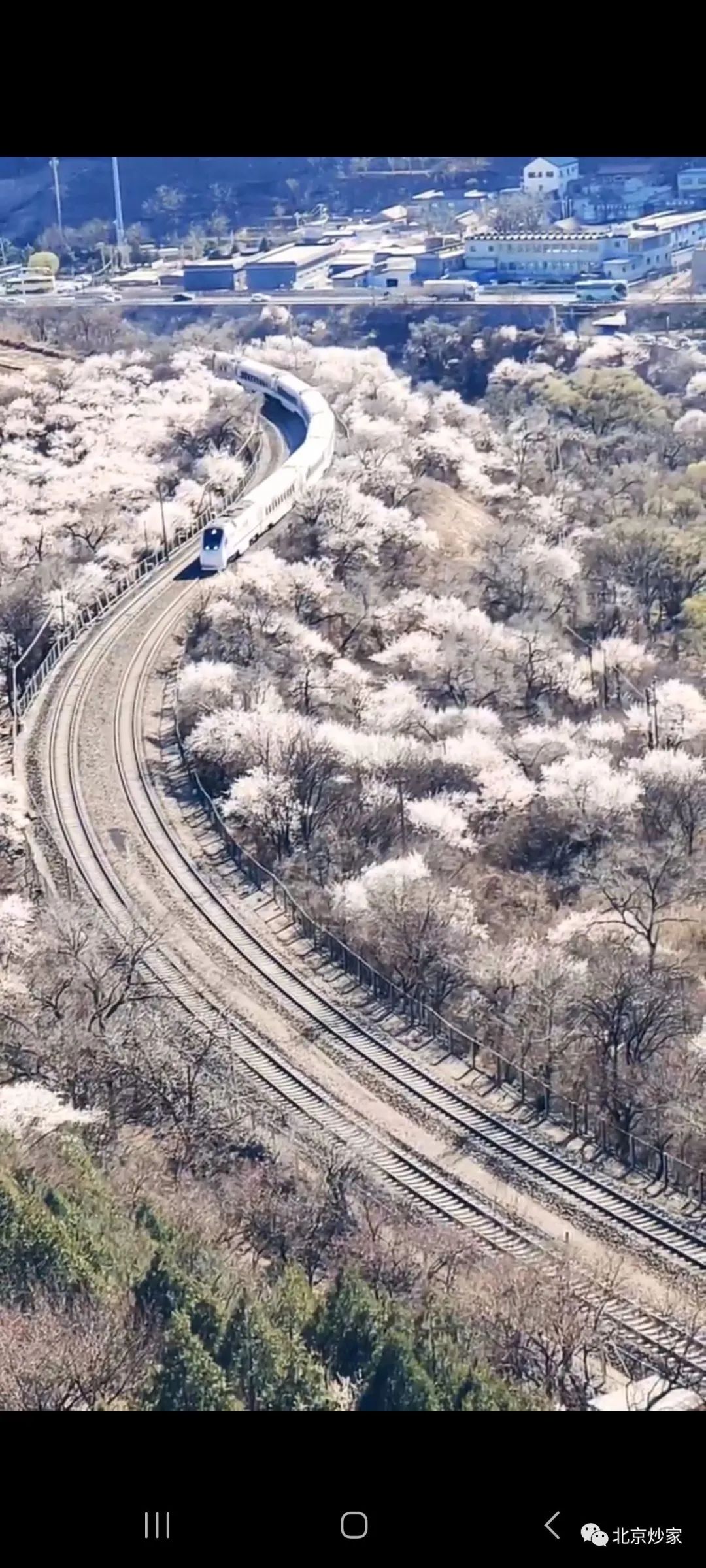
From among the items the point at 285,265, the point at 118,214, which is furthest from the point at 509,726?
the point at 118,214

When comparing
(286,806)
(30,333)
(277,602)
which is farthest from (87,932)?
(30,333)

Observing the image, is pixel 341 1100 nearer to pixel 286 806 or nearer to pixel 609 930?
pixel 609 930

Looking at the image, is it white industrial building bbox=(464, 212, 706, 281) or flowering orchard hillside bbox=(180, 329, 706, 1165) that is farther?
white industrial building bbox=(464, 212, 706, 281)

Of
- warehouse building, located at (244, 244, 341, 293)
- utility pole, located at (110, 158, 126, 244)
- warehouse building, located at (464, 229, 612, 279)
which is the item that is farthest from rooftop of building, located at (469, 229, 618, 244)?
utility pole, located at (110, 158, 126, 244)

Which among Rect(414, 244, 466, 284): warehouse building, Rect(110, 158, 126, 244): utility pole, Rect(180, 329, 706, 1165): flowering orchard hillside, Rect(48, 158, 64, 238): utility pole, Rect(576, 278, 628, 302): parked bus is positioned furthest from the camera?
Rect(48, 158, 64, 238): utility pole

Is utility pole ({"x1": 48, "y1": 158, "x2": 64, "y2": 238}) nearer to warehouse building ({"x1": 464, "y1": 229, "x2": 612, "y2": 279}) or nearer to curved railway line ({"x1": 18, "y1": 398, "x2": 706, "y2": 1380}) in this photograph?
warehouse building ({"x1": 464, "y1": 229, "x2": 612, "y2": 279})

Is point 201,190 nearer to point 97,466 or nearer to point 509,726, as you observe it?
point 97,466
